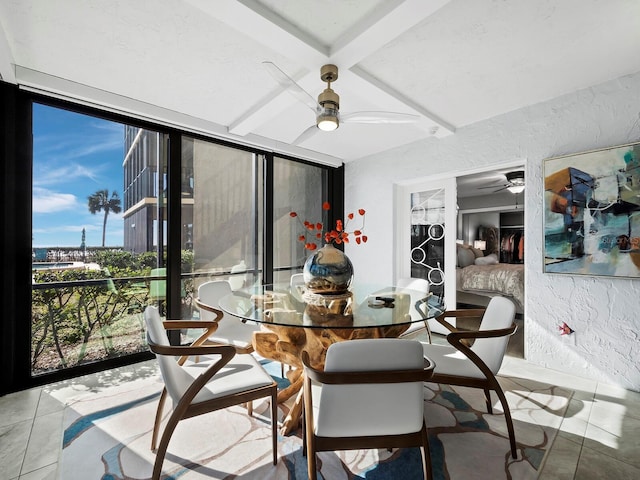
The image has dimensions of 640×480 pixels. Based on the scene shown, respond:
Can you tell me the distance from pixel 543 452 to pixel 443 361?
0.68m

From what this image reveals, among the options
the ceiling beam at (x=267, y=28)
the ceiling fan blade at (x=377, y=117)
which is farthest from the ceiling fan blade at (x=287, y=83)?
the ceiling fan blade at (x=377, y=117)

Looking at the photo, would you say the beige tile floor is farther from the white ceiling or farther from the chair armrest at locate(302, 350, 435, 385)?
the white ceiling

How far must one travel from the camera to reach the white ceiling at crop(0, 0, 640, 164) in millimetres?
1728

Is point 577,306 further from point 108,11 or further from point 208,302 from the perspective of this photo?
point 108,11

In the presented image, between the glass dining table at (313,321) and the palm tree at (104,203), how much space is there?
1671 millimetres

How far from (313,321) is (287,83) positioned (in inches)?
57.1

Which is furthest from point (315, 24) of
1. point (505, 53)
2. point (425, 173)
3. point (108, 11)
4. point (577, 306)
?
point (577, 306)

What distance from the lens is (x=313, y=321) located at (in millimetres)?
1674

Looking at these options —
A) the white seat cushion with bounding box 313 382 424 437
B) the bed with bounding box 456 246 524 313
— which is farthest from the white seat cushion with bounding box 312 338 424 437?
the bed with bounding box 456 246 524 313

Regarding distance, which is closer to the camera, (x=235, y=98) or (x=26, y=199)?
(x=26, y=199)

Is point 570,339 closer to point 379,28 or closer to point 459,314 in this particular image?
point 459,314

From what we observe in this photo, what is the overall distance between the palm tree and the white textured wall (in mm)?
3578

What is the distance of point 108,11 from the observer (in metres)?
1.75

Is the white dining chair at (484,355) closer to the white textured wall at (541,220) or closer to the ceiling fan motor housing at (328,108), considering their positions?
the white textured wall at (541,220)
